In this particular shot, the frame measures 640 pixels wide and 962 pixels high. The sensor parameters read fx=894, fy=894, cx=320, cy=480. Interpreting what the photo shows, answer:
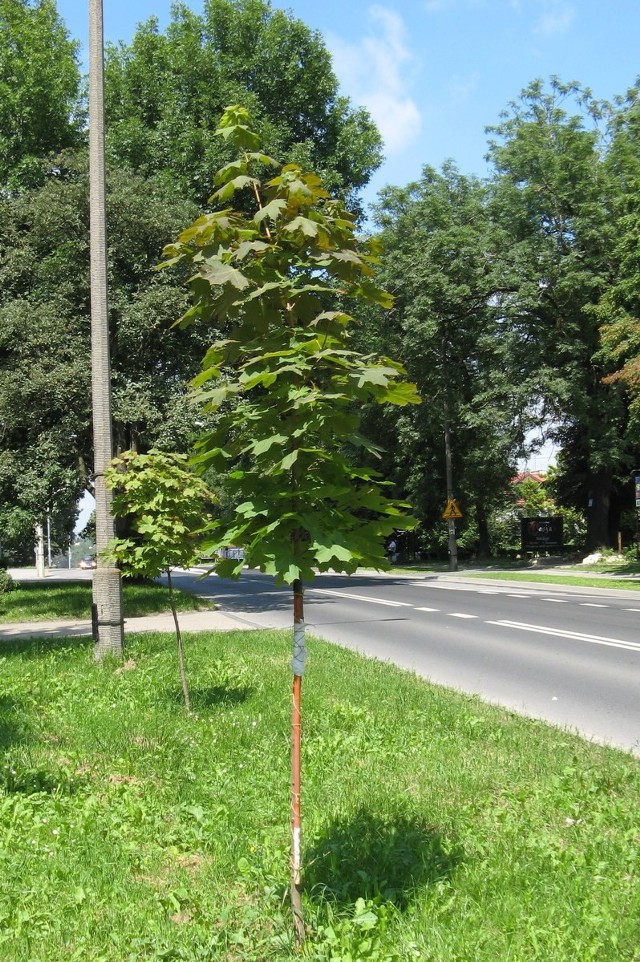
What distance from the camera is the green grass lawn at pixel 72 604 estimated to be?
18.3 meters

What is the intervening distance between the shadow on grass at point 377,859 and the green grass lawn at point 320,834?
1cm

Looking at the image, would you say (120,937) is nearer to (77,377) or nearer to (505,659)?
(505,659)

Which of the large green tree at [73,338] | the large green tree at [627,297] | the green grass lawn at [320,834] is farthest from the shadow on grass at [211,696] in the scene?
the large green tree at [627,297]

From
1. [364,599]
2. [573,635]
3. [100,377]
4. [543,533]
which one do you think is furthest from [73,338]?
[543,533]

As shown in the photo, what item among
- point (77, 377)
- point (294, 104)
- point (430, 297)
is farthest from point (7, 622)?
point (430, 297)

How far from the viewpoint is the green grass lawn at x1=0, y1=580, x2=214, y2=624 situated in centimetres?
1831

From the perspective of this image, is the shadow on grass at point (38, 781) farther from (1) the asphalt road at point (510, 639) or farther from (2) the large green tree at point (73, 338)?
(2) the large green tree at point (73, 338)

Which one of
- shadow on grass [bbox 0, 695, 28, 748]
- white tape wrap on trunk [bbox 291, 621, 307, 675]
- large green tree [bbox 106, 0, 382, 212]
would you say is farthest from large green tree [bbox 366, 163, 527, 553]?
white tape wrap on trunk [bbox 291, 621, 307, 675]

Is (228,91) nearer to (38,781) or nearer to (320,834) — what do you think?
(38,781)

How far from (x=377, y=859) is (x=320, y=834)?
1.40 ft

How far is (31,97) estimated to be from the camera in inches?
982

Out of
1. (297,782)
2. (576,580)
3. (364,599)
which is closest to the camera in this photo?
(297,782)

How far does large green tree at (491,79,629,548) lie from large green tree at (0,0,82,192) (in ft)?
55.8

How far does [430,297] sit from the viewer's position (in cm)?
3606
